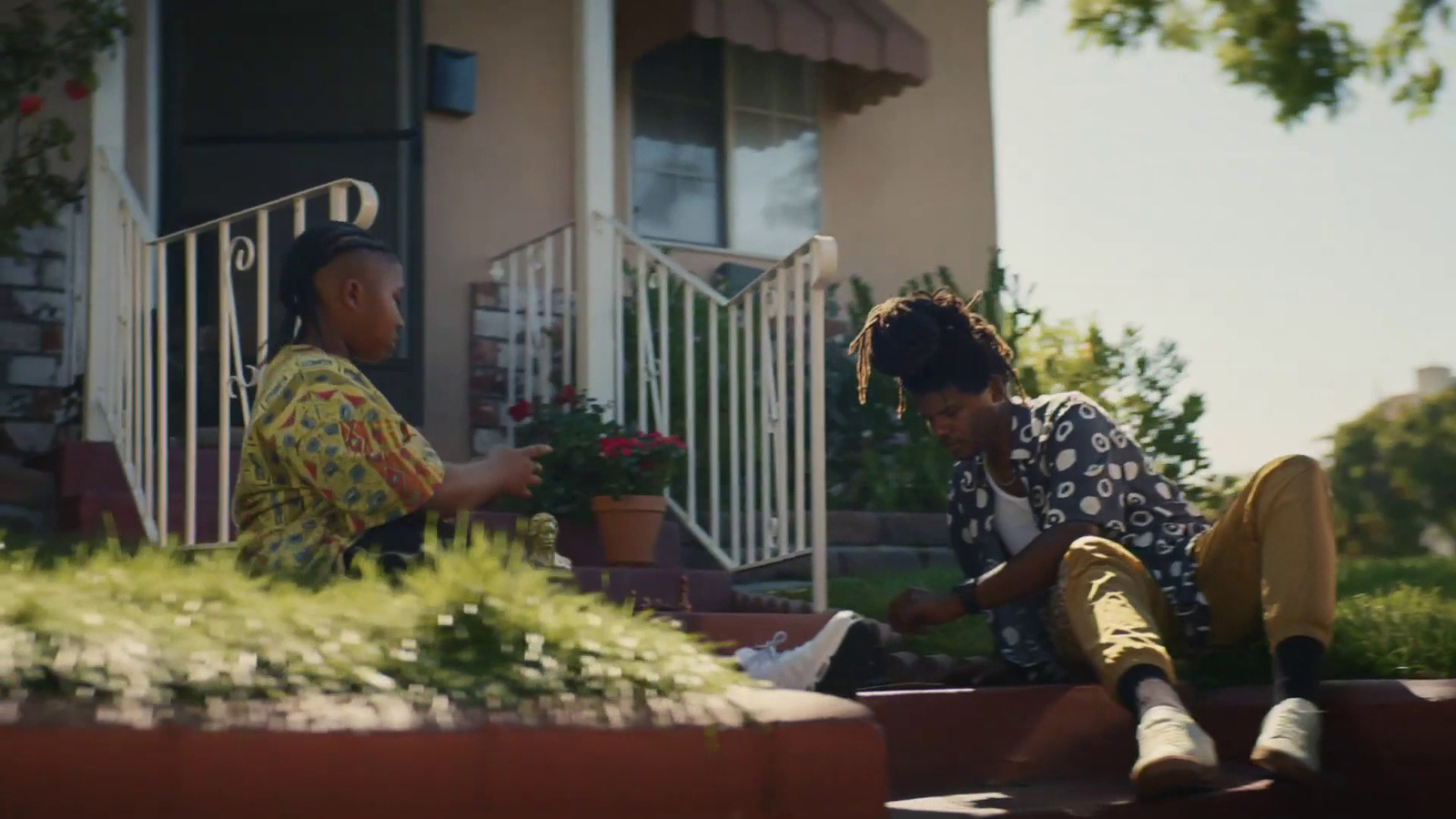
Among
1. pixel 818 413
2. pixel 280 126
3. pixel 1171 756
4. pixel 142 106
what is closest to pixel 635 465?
pixel 818 413

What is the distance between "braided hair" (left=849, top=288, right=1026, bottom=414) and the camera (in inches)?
167

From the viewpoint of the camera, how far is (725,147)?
930 cm

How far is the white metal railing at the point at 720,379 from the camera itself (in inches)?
225

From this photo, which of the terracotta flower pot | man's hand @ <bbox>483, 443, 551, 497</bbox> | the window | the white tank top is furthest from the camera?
the window

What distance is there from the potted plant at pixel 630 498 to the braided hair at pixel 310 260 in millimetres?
2080

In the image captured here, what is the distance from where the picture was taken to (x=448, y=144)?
8.10 metres

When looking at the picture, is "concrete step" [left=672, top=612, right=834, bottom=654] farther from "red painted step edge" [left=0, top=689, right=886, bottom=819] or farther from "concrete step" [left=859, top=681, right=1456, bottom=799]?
"red painted step edge" [left=0, top=689, right=886, bottom=819]

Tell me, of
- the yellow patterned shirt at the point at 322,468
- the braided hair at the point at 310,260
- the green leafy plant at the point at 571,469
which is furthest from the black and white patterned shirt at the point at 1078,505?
the green leafy plant at the point at 571,469

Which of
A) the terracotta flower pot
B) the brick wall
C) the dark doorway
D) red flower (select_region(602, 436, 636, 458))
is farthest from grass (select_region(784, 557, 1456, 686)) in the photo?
the brick wall

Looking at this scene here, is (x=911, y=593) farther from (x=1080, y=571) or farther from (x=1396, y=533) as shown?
(x=1396, y=533)

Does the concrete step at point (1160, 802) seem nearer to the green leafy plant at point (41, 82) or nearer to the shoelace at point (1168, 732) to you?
the shoelace at point (1168, 732)

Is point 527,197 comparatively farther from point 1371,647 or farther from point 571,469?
point 1371,647

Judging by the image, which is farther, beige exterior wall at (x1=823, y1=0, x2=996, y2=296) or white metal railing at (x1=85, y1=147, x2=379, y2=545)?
beige exterior wall at (x1=823, y1=0, x2=996, y2=296)

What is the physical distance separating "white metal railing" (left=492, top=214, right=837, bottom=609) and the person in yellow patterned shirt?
76.0 inches
